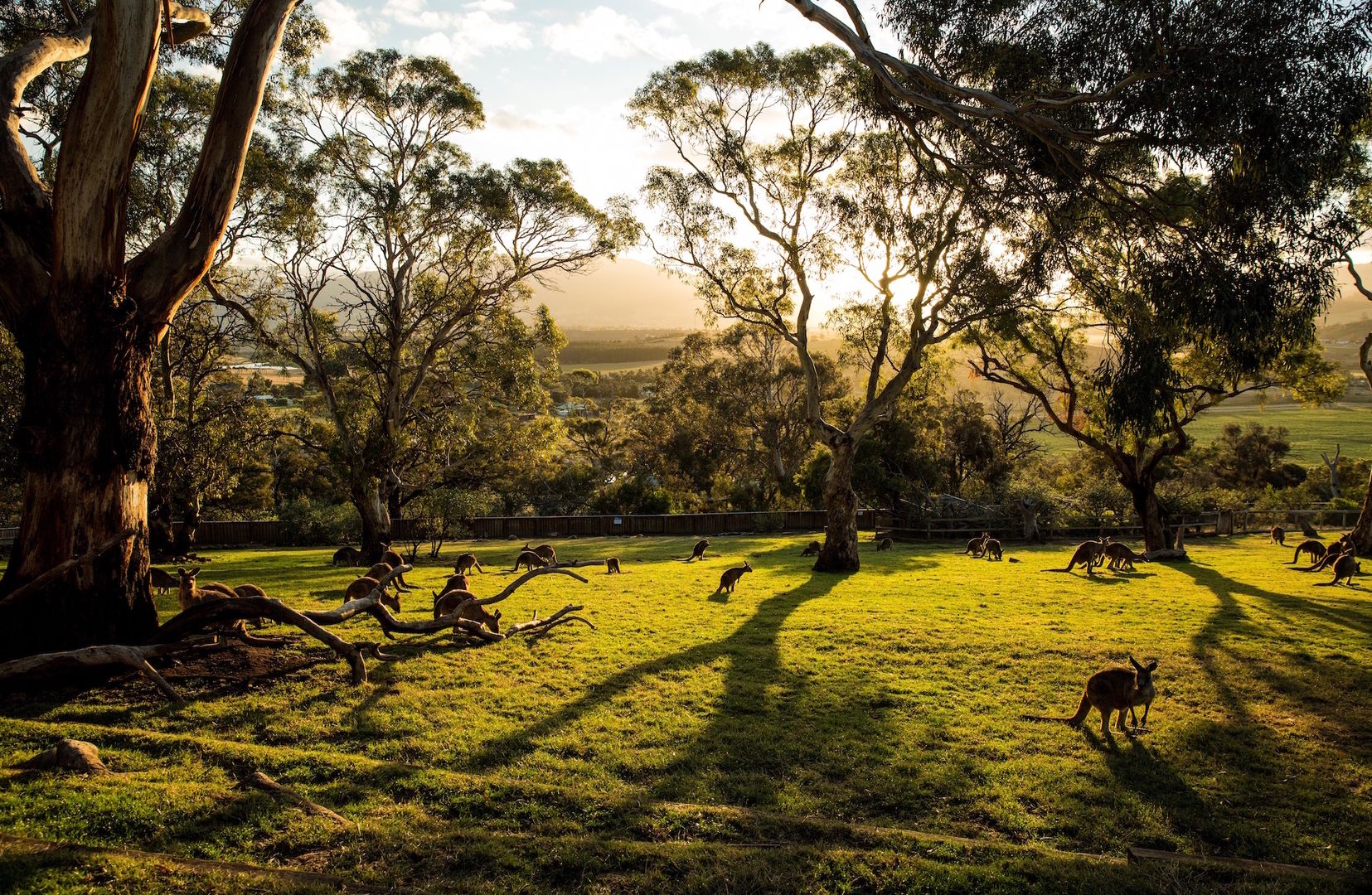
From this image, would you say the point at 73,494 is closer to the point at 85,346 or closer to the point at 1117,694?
the point at 85,346

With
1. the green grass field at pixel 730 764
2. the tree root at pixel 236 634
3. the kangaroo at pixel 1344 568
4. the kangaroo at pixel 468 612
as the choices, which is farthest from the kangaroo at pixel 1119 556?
the kangaroo at pixel 468 612

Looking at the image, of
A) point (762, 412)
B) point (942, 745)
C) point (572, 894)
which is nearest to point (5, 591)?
point (572, 894)

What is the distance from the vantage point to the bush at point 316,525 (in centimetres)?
2966

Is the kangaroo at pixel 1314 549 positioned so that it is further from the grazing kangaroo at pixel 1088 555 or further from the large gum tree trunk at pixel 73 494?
the large gum tree trunk at pixel 73 494

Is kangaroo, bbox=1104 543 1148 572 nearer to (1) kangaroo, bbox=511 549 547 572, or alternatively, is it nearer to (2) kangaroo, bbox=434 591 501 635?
(1) kangaroo, bbox=511 549 547 572

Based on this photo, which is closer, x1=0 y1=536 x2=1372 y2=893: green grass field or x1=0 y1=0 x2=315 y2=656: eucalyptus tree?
x1=0 y1=536 x2=1372 y2=893: green grass field

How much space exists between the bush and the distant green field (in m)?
62.8

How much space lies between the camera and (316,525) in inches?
1174

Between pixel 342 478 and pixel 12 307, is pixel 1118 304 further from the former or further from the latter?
pixel 342 478

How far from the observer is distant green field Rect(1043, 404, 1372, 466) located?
69.8 m

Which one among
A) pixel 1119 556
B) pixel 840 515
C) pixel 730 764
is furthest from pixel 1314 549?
pixel 730 764

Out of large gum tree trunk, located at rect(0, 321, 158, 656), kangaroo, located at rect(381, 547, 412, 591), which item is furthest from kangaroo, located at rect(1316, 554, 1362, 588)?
large gum tree trunk, located at rect(0, 321, 158, 656)

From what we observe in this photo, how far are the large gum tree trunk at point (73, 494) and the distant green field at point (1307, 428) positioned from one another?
2865 inches

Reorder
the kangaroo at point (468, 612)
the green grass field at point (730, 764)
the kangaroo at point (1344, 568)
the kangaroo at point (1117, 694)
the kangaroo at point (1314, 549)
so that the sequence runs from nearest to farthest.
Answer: the green grass field at point (730, 764), the kangaroo at point (1117, 694), the kangaroo at point (468, 612), the kangaroo at point (1344, 568), the kangaroo at point (1314, 549)
